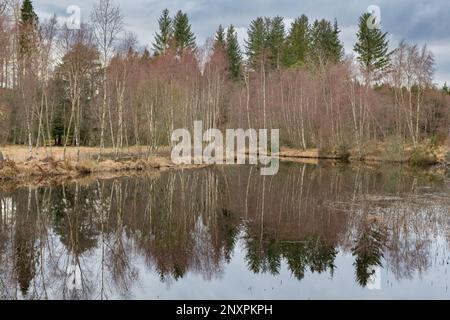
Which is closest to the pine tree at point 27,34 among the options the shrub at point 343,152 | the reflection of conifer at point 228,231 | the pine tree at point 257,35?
the reflection of conifer at point 228,231

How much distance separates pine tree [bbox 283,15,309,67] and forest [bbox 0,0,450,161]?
13.3ft

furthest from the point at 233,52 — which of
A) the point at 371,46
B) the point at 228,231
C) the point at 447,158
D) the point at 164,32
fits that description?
the point at 228,231

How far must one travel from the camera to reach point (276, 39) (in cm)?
6231

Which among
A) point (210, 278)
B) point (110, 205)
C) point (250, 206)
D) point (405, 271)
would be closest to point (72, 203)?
point (110, 205)

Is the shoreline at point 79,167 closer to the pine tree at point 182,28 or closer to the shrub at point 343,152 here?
the shrub at point 343,152

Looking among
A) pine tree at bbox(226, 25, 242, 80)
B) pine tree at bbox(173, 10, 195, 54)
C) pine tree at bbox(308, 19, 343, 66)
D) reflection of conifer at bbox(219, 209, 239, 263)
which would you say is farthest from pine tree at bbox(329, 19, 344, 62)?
reflection of conifer at bbox(219, 209, 239, 263)

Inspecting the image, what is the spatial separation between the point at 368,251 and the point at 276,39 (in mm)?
56826

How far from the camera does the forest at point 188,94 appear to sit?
27.0m

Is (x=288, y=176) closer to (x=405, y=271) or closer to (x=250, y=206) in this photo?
(x=250, y=206)

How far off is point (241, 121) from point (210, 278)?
139 feet

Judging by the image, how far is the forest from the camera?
27.0m

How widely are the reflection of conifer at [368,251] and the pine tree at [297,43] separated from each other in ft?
171

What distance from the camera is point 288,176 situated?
24.9 metres
